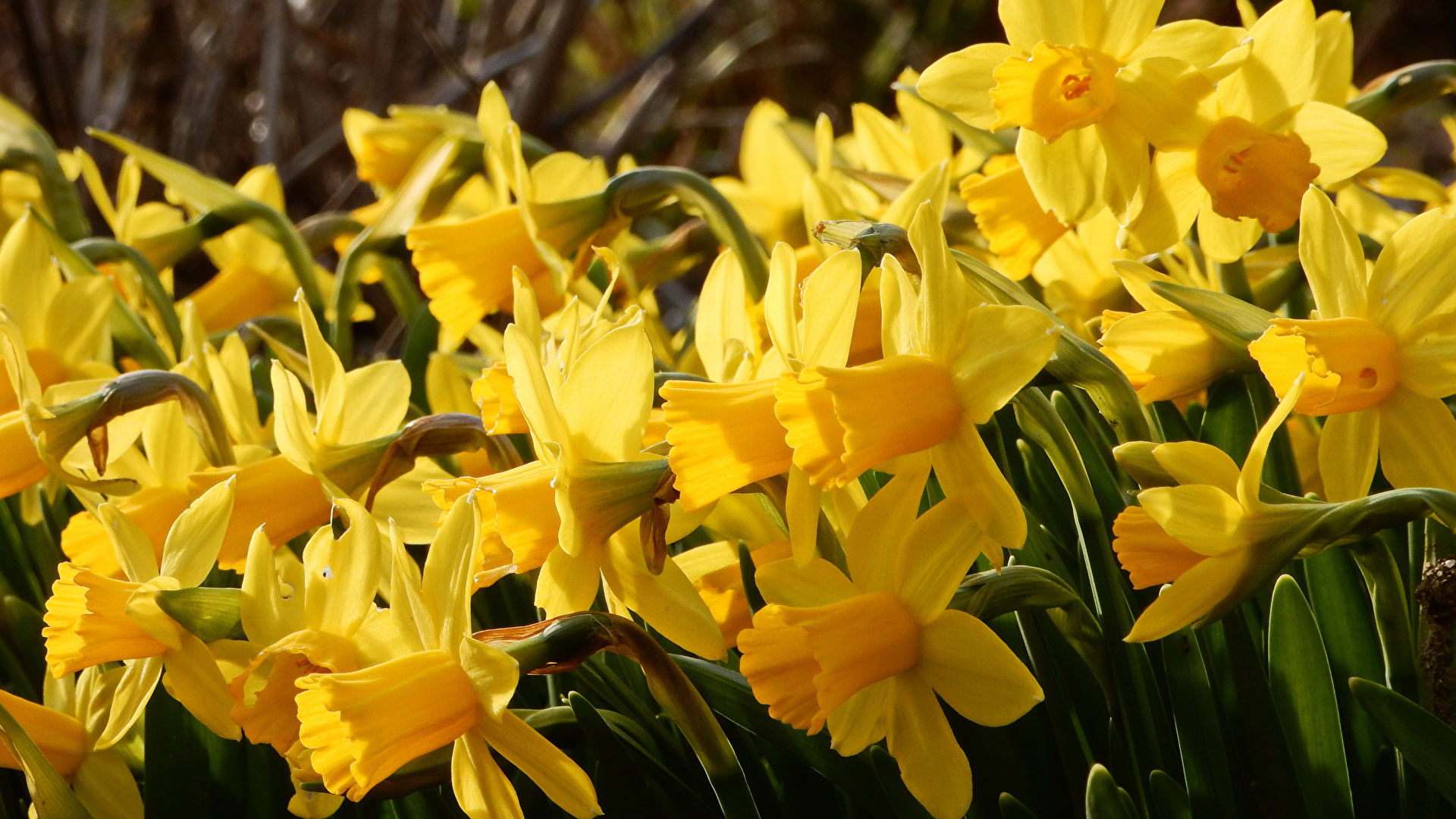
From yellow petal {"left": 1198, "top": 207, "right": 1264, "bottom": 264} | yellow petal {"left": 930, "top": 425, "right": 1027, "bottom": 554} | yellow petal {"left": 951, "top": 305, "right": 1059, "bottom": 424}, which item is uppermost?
yellow petal {"left": 951, "top": 305, "right": 1059, "bottom": 424}

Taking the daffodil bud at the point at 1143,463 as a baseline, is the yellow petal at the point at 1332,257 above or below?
above

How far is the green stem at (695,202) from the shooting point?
4.32 ft

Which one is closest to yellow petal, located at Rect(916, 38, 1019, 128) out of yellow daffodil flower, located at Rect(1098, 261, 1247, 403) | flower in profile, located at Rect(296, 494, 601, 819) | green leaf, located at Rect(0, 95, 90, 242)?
yellow daffodil flower, located at Rect(1098, 261, 1247, 403)

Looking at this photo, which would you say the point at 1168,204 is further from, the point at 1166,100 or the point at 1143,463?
the point at 1143,463

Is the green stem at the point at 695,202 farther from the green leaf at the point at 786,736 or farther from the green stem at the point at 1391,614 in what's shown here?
the green stem at the point at 1391,614

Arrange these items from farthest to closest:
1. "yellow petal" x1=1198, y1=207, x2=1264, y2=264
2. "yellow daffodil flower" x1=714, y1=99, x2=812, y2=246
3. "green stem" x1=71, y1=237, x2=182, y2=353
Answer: "yellow daffodil flower" x1=714, y1=99, x2=812, y2=246 < "green stem" x1=71, y1=237, x2=182, y2=353 < "yellow petal" x1=1198, y1=207, x2=1264, y2=264

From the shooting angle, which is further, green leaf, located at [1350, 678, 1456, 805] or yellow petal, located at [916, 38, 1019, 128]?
yellow petal, located at [916, 38, 1019, 128]

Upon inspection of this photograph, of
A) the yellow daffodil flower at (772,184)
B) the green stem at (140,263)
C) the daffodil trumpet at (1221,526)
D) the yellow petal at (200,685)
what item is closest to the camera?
the daffodil trumpet at (1221,526)

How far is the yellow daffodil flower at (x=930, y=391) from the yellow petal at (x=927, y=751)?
131 millimetres

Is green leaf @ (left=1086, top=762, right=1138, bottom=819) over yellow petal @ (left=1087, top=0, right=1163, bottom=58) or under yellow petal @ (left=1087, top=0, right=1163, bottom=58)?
under

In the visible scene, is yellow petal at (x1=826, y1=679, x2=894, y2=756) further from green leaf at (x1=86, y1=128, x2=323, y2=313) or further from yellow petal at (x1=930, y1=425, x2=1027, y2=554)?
green leaf at (x1=86, y1=128, x2=323, y2=313)

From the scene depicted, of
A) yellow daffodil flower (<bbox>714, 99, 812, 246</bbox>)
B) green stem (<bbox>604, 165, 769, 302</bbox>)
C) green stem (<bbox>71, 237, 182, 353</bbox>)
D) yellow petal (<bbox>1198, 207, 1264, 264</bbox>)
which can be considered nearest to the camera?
yellow petal (<bbox>1198, 207, 1264, 264</bbox>)

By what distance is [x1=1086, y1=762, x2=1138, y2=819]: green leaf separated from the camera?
0.79 m

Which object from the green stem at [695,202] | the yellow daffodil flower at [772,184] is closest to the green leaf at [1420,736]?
the green stem at [695,202]
